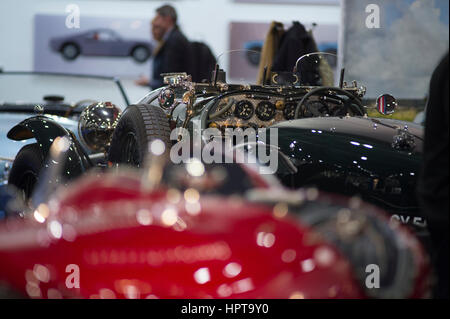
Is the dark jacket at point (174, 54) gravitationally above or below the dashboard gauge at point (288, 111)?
above

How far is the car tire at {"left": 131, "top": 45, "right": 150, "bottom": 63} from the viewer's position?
8625mm

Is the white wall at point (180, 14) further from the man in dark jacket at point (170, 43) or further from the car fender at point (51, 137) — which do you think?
the car fender at point (51, 137)

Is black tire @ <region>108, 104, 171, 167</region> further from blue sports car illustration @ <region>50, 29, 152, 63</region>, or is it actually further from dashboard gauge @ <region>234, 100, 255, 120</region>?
blue sports car illustration @ <region>50, 29, 152, 63</region>

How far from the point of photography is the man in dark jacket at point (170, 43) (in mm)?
6941

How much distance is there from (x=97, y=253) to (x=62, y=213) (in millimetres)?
206

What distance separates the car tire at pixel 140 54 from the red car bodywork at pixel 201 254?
282 inches

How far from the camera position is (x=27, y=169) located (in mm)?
3748

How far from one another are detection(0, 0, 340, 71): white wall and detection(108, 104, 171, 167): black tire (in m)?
4.68

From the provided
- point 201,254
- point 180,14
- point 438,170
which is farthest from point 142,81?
point 201,254

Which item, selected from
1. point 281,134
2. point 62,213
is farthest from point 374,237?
point 281,134

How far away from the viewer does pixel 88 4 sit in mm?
8242

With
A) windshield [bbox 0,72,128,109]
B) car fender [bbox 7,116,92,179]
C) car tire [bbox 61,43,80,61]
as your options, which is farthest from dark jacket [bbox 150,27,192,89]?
car fender [bbox 7,116,92,179]

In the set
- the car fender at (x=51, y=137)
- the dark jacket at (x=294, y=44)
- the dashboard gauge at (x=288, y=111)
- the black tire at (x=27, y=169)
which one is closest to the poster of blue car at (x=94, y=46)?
the dark jacket at (x=294, y=44)

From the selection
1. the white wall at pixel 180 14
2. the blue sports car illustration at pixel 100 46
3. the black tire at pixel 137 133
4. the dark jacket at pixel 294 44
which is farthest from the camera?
the blue sports car illustration at pixel 100 46
